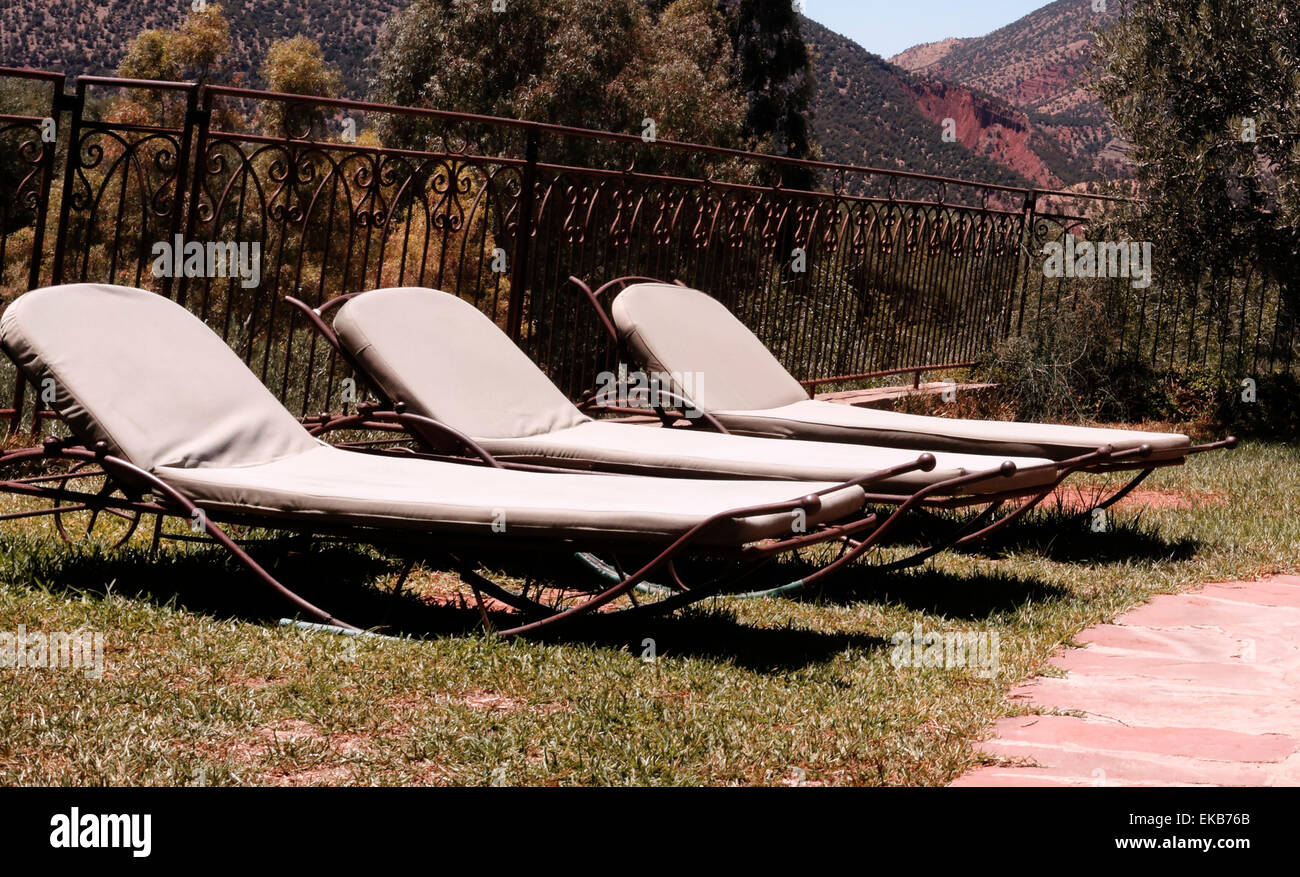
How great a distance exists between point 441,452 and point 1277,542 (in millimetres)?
4000

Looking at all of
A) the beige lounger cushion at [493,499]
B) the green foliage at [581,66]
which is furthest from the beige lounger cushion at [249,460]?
the green foliage at [581,66]

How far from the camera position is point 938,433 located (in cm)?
622

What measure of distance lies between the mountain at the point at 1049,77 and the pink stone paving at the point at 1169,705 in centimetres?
4782

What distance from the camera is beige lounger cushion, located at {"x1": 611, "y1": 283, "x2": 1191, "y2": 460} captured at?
6129 millimetres

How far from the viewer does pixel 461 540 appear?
3.96 meters

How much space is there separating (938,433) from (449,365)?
230 centimetres

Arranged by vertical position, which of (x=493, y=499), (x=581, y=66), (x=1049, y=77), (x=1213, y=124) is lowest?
(x=493, y=499)

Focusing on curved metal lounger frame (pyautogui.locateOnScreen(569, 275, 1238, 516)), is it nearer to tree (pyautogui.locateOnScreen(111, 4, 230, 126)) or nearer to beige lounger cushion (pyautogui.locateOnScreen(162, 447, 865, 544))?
beige lounger cushion (pyautogui.locateOnScreen(162, 447, 865, 544))

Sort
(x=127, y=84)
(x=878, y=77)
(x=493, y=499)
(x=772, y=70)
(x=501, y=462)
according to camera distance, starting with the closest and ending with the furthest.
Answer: (x=493, y=499), (x=501, y=462), (x=127, y=84), (x=772, y=70), (x=878, y=77)

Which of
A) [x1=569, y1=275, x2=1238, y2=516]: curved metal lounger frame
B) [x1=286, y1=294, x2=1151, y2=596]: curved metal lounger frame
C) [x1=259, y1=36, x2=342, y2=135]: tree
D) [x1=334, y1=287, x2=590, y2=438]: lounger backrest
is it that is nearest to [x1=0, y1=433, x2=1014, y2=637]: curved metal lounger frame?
[x1=286, y1=294, x2=1151, y2=596]: curved metal lounger frame

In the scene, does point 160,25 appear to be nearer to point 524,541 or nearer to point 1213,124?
point 1213,124

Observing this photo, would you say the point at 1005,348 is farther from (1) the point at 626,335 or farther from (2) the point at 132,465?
(2) the point at 132,465

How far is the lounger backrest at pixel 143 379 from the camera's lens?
168 inches

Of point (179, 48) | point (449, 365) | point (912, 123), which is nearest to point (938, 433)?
point (449, 365)
